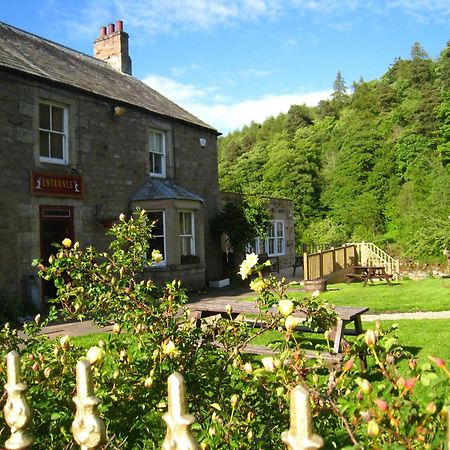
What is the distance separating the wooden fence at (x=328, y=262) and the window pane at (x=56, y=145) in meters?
8.52

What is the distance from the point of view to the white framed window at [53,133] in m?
12.4

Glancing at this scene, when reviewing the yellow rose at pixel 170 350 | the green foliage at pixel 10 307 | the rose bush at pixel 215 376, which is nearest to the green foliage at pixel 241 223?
the green foliage at pixel 10 307

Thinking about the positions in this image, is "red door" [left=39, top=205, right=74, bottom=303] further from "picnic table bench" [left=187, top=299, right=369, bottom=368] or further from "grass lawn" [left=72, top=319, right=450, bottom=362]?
"picnic table bench" [left=187, top=299, right=369, bottom=368]

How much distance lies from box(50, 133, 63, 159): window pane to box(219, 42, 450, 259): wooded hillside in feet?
68.0

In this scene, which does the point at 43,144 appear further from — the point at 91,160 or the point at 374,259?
the point at 374,259

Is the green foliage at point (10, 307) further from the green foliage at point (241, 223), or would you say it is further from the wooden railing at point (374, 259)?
the wooden railing at point (374, 259)

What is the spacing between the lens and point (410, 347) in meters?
7.06

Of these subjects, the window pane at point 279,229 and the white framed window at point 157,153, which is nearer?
the white framed window at point 157,153

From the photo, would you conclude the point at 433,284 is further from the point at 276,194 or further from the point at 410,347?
the point at 276,194

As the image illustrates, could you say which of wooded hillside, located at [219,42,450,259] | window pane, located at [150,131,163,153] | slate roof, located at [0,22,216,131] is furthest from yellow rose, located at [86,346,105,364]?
wooded hillside, located at [219,42,450,259]

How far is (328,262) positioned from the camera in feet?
62.6

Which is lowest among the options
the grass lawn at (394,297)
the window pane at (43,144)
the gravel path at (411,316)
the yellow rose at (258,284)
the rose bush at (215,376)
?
the gravel path at (411,316)

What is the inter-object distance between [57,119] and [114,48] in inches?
279

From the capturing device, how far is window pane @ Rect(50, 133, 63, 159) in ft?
41.3
